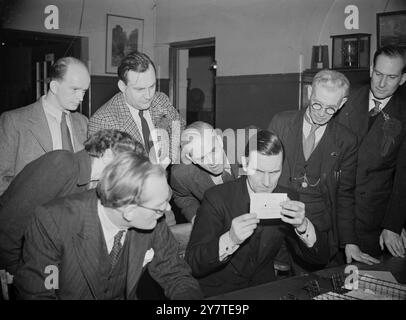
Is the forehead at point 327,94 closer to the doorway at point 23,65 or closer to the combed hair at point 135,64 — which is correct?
the combed hair at point 135,64

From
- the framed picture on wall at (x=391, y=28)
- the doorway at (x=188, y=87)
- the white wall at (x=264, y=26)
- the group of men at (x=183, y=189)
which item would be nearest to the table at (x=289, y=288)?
the group of men at (x=183, y=189)

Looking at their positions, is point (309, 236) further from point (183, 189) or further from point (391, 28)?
point (391, 28)

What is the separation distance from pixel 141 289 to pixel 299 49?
3.36m

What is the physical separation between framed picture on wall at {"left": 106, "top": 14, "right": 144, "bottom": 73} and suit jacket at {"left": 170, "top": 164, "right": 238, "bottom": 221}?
365 cm

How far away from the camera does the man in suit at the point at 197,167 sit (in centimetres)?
256

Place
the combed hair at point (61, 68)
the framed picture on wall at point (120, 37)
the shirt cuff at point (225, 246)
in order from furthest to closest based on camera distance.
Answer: the framed picture on wall at point (120, 37)
the combed hair at point (61, 68)
the shirt cuff at point (225, 246)

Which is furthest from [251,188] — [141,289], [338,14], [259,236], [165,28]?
[165,28]

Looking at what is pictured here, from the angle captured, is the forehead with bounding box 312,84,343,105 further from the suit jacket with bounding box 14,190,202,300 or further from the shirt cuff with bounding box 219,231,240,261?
the suit jacket with bounding box 14,190,202,300

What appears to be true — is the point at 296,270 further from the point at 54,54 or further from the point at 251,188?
the point at 54,54

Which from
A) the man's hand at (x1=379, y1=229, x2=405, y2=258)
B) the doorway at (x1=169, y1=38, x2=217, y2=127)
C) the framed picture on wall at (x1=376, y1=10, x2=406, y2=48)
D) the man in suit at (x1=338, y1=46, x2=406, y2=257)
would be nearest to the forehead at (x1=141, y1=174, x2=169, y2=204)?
the man's hand at (x1=379, y1=229, x2=405, y2=258)

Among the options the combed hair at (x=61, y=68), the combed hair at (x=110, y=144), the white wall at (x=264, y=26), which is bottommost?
the combed hair at (x=110, y=144)

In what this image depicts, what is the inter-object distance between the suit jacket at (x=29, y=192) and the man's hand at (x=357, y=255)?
1348mm

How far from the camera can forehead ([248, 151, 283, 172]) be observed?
2072 millimetres

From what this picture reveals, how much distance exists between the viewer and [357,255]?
6.93ft
